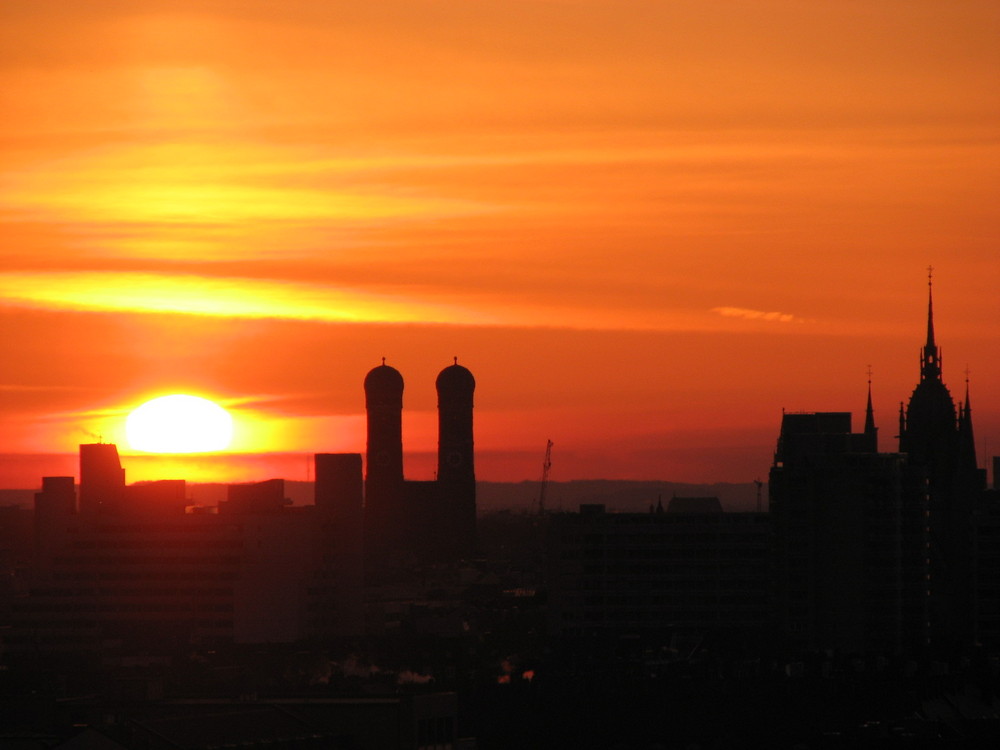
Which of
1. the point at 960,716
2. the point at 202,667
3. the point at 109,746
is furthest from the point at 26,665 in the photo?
the point at 109,746

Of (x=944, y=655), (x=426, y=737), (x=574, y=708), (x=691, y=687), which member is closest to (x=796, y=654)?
(x=944, y=655)

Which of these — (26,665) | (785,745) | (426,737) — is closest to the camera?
(426,737)

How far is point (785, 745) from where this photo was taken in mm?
121125

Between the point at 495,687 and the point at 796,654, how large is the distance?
2297 inches

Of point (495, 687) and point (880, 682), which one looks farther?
point (880, 682)

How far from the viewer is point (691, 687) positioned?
14525 centimetres

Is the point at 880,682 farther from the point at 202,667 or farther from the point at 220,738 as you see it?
the point at 220,738

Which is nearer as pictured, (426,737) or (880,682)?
(426,737)

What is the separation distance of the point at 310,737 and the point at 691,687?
1853 inches

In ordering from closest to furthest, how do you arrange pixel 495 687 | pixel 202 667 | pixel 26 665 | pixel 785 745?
pixel 785 745, pixel 495 687, pixel 202 667, pixel 26 665

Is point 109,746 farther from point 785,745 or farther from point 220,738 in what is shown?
point 785,745

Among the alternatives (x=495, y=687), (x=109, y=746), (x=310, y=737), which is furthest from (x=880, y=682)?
(x=109, y=746)

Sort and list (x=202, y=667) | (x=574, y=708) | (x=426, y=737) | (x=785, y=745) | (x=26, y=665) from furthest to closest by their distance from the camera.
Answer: (x=26, y=665)
(x=202, y=667)
(x=574, y=708)
(x=785, y=745)
(x=426, y=737)

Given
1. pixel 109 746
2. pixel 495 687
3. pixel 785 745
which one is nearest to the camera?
pixel 109 746
